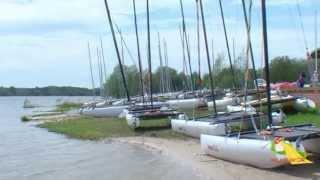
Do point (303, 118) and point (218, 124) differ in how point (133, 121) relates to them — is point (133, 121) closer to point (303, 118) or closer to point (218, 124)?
point (303, 118)

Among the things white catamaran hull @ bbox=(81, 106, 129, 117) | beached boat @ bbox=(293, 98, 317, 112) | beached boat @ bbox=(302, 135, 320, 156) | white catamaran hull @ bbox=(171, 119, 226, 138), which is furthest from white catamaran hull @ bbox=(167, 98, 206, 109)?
beached boat @ bbox=(302, 135, 320, 156)

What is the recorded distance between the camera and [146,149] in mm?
24906

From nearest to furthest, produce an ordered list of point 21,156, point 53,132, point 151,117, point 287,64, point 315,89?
point 21,156 < point 151,117 < point 315,89 < point 53,132 < point 287,64

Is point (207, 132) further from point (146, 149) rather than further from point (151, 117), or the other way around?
point (151, 117)

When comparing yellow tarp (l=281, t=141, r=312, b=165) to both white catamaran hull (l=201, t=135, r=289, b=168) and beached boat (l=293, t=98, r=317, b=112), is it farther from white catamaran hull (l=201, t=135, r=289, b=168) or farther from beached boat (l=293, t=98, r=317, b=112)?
beached boat (l=293, t=98, r=317, b=112)

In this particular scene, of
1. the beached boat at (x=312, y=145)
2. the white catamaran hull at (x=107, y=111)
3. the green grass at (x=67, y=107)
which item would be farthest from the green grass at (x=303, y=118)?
the green grass at (x=67, y=107)

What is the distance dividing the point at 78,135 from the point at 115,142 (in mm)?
5467

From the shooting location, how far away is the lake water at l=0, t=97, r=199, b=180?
1934cm

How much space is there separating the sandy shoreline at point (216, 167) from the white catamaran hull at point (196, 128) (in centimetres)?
61

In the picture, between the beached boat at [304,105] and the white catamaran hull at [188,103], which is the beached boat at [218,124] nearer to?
the beached boat at [304,105]

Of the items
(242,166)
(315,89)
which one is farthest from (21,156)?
(315,89)

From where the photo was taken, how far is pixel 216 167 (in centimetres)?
1831

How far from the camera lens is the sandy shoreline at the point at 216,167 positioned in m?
16.2

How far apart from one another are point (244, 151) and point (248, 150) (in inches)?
9.9
